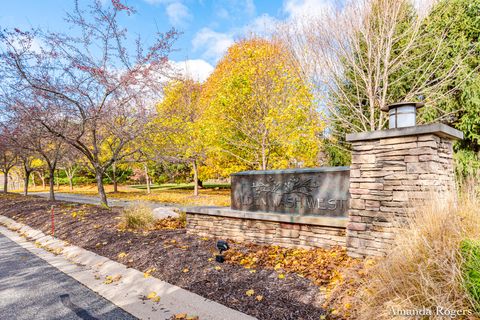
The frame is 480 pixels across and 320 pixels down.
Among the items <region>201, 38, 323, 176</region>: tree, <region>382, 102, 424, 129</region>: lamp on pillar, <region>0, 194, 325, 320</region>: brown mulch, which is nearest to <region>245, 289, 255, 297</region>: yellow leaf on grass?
<region>0, 194, 325, 320</region>: brown mulch

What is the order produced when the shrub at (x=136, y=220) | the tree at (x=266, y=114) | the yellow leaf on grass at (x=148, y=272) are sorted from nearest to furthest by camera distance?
A: the yellow leaf on grass at (x=148, y=272) → the shrub at (x=136, y=220) → the tree at (x=266, y=114)

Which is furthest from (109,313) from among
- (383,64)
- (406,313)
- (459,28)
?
(459,28)

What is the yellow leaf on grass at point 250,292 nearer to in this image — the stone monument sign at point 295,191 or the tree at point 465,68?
the stone monument sign at point 295,191

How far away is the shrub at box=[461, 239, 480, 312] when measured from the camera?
2.48 m

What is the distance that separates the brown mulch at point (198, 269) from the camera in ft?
12.1

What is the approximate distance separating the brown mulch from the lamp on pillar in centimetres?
278

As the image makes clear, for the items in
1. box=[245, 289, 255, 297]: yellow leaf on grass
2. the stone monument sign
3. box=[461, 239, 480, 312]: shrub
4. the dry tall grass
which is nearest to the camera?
box=[461, 239, 480, 312]: shrub

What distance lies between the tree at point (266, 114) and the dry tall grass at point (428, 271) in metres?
9.29

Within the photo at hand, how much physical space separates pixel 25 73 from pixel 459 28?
59.0 feet

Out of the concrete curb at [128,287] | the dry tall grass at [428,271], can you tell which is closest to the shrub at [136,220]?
the concrete curb at [128,287]

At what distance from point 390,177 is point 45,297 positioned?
536 centimetres

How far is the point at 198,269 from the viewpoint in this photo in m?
5.01

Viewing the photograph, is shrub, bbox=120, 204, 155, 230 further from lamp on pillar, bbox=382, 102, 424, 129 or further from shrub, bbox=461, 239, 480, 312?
shrub, bbox=461, 239, 480, 312

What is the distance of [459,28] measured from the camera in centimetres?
1399
